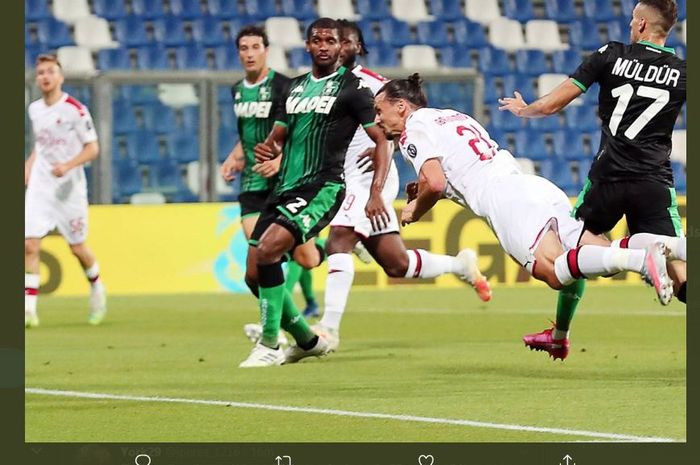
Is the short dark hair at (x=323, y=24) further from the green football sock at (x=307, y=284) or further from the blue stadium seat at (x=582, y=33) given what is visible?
the blue stadium seat at (x=582, y=33)

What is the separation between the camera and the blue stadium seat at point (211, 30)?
20.9m

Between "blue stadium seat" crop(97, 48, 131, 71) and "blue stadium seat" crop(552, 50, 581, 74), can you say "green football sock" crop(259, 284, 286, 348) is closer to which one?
"blue stadium seat" crop(97, 48, 131, 71)

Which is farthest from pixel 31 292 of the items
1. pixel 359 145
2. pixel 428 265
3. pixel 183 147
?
pixel 183 147

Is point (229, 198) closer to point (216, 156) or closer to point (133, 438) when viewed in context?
point (216, 156)

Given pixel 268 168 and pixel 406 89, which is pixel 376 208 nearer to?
pixel 406 89

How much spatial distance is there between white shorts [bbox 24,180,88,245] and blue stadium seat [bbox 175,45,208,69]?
694 cm

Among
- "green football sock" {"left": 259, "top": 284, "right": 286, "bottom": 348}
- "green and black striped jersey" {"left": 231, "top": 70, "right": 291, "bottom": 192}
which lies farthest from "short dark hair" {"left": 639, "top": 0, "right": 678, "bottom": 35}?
"green and black striped jersey" {"left": 231, "top": 70, "right": 291, "bottom": 192}

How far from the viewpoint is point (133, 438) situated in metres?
6.57

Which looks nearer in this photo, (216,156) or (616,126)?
(616,126)

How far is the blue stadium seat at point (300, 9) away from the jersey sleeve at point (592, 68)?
1334 cm

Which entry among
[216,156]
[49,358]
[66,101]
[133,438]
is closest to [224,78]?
[216,156]

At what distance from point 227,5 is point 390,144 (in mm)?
11895

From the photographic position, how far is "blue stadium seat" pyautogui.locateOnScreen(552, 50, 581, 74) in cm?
2192

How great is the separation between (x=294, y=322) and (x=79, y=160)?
14.6 feet
